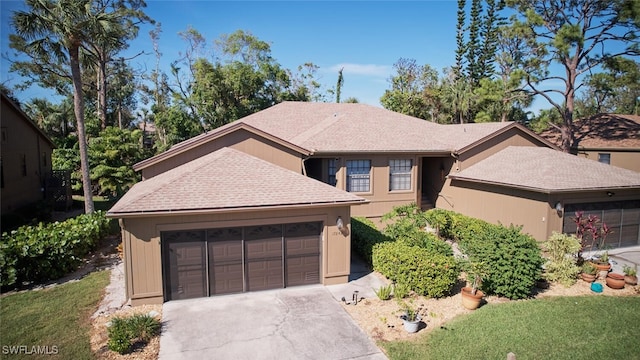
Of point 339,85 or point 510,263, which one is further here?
point 339,85

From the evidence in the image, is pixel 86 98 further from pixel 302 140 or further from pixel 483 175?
pixel 483 175

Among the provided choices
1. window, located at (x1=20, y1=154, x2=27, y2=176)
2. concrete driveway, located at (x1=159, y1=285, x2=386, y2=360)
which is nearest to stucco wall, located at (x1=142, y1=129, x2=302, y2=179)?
concrete driveway, located at (x1=159, y1=285, x2=386, y2=360)

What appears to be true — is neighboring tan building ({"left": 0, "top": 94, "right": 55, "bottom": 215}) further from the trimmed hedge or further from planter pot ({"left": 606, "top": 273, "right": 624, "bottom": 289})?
planter pot ({"left": 606, "top": 273, "right": 624, "bottom": 289})

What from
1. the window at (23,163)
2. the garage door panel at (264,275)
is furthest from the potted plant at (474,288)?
the window at (23,163)

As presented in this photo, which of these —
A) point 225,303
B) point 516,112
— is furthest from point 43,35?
point 516,112

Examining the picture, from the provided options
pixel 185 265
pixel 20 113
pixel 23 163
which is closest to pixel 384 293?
pixel 185 265

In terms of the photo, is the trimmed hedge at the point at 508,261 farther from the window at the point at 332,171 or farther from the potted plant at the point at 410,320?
the window at the point at 332,171

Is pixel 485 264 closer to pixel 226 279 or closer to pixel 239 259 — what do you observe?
pixel 239 259
